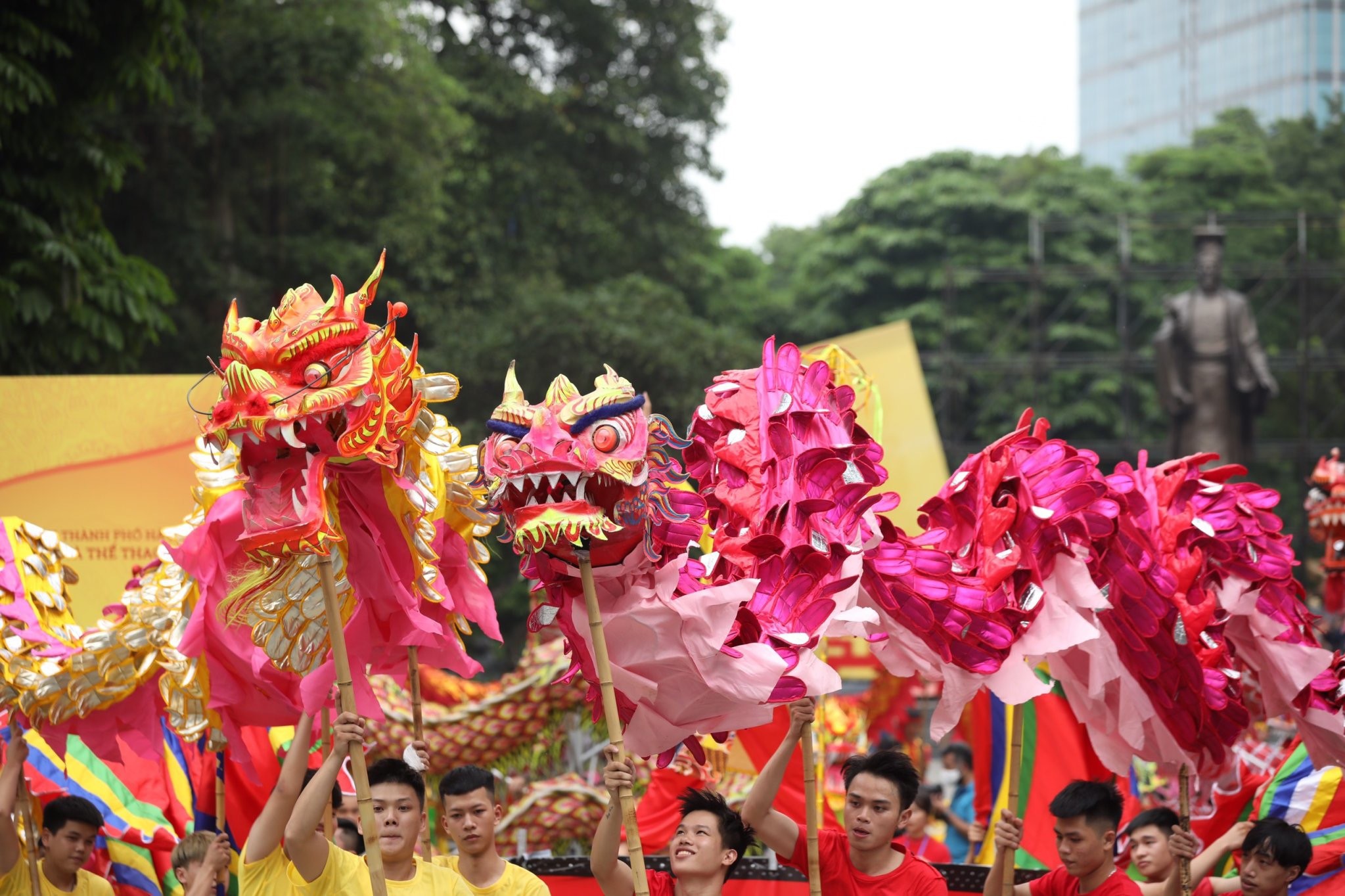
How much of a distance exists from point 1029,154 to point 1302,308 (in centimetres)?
1185

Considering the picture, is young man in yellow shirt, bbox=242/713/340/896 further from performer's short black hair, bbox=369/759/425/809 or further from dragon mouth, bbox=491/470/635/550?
dragon mouth, bbox=491/470/635/550

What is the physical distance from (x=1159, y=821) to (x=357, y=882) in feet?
7.46

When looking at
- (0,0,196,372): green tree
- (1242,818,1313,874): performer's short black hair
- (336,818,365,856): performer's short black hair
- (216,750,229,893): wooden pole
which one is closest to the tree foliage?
(0,0,196,372): green tree

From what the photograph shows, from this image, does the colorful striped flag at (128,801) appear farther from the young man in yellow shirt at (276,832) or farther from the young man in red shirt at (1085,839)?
the young man in red shirt at (1085,839)

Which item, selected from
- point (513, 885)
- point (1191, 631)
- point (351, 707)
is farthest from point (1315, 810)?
point (351, 707)

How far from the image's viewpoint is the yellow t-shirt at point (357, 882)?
3494 mm

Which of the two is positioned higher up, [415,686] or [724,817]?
[415,686]

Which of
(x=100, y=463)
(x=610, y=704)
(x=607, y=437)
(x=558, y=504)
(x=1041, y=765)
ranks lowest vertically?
(x=1041, y=765)

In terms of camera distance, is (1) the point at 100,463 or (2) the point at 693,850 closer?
(2) the point at 693,850

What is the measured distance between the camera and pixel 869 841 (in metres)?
3.88

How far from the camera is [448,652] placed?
3852 mm

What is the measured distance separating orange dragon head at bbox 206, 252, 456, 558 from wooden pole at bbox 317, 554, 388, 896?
0.24 feet

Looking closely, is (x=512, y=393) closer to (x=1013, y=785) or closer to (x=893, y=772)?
(x=893, y=772)

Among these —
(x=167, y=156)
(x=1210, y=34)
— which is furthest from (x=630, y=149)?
(x=1210, y=34)
